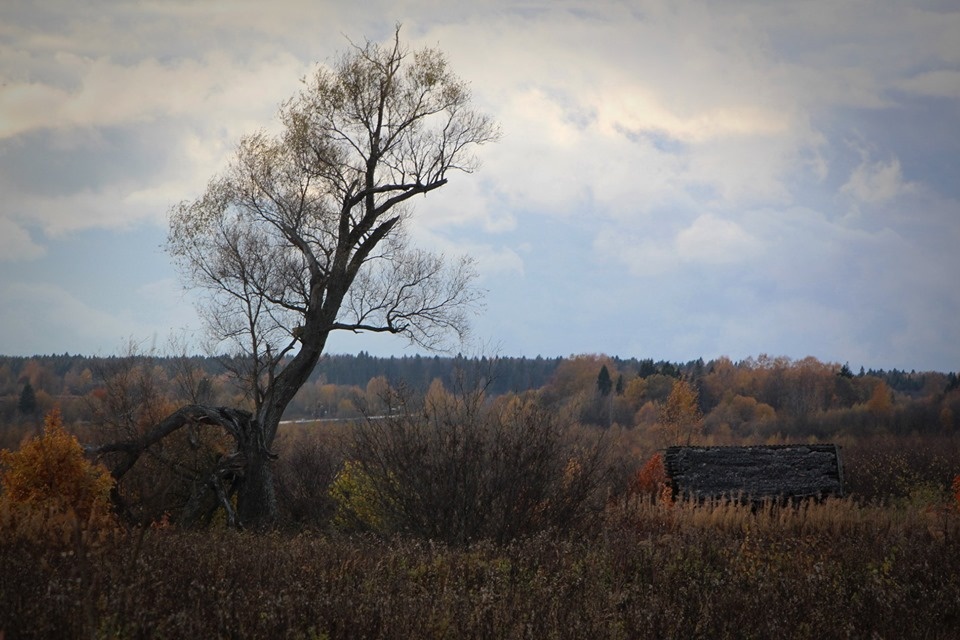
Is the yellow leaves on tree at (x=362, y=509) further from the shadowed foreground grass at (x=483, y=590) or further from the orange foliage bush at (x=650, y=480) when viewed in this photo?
the orange foliage bush at (x=650, y=480)

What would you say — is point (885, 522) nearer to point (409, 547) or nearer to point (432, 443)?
point (432, 443)

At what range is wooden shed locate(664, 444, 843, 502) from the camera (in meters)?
20.0

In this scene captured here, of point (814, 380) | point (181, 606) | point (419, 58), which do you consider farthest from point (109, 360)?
point (814, 380)

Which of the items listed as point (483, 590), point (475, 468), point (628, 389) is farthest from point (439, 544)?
point (628, 389)

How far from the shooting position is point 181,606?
607 cm

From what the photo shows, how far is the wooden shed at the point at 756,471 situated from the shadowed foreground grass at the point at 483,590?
856 centimetres

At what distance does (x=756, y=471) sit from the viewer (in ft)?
66.7

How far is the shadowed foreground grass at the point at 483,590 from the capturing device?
18.7 ft

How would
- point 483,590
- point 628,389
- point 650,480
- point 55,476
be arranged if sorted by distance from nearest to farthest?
1. point 483,590
2. point 55,476
3. point 650,480
4. point 628,389

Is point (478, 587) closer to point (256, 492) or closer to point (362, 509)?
point (362, 509)

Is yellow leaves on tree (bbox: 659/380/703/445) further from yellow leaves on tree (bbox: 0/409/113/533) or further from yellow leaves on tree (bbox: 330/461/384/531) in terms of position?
yellow leaves on tree (bbox: 0/409/113/533)

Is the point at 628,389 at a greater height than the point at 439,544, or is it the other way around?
the point at 628,389

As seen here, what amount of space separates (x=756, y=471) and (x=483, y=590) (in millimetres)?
15092

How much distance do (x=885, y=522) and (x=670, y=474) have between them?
6.37m
